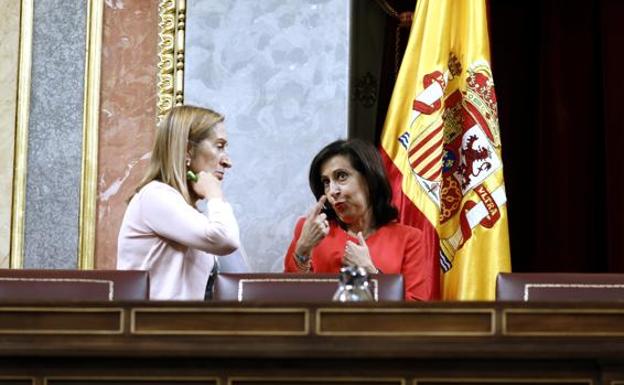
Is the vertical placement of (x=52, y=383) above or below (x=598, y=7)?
below

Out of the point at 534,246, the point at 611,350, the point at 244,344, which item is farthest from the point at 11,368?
the point at 534,246

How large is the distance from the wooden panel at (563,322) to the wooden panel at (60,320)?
96 centimetres

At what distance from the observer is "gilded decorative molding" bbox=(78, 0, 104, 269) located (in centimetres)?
598

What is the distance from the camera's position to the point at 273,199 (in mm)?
5793

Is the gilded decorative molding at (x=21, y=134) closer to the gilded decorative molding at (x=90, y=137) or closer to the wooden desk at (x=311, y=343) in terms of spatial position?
the gilded decorative molding at (x=90, y=137)

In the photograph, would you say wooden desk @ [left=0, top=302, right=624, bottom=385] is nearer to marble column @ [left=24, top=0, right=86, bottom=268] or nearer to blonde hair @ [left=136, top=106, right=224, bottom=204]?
blonde hair @ [left=136, top=106, right=224, bottom=204]

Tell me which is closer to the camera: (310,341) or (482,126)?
(310,341)

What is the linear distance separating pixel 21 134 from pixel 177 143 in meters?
1.38

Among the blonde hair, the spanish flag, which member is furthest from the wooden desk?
the spanish flag

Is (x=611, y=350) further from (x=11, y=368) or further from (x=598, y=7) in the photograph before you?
(x=598, y=7)

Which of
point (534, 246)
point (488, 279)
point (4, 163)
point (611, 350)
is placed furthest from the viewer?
point (534, 246)

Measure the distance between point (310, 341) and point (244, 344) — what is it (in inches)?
6.2

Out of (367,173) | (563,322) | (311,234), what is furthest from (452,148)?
(563,322)

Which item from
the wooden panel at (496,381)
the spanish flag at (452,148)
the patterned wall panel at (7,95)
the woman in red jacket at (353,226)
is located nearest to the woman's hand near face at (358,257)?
the woman in red jacket at (353,226)
